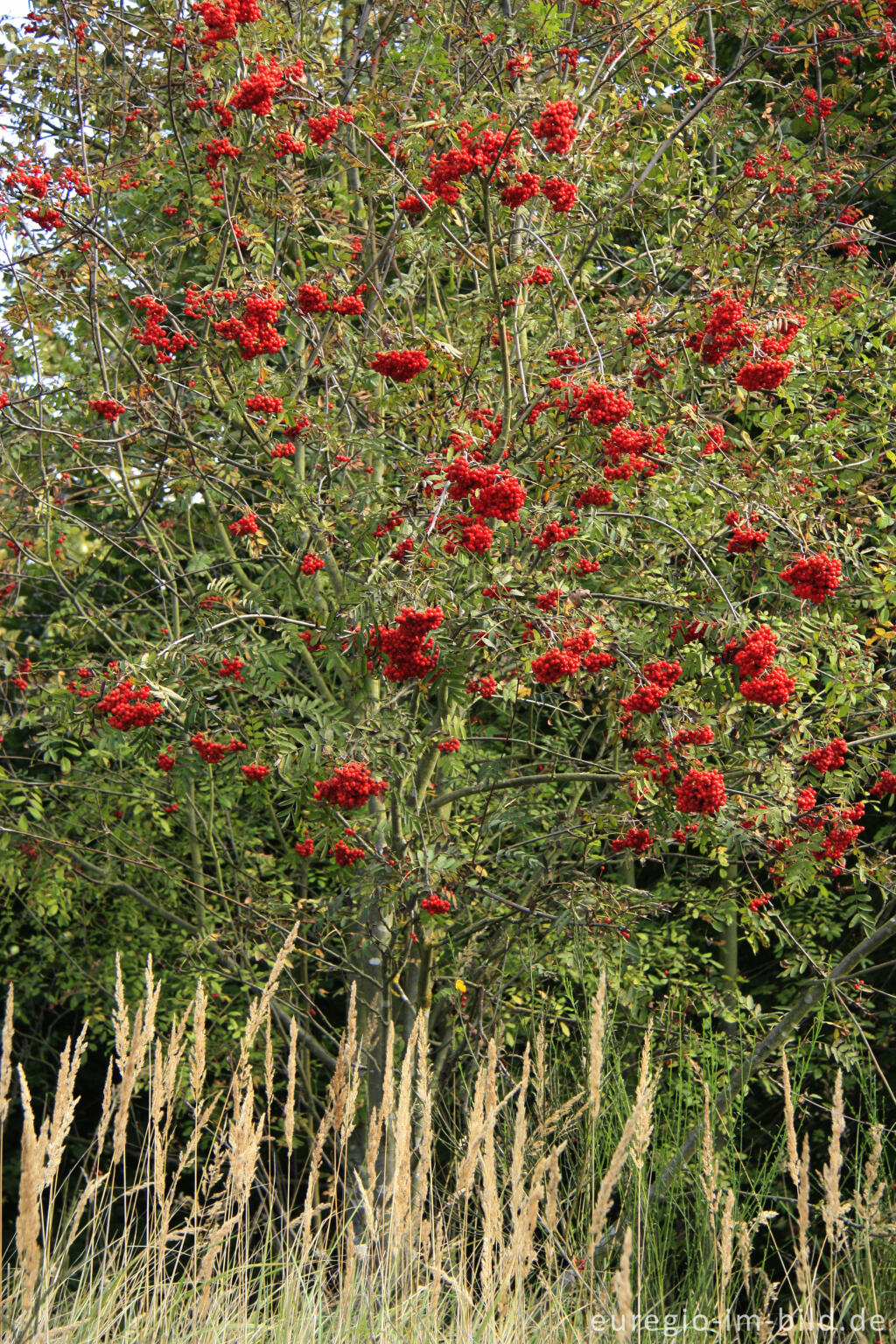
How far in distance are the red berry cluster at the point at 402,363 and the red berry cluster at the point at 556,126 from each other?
2.28 feet

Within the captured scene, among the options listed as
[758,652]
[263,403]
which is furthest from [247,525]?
[758,652]

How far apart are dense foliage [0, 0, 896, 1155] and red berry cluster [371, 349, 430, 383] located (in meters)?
0.02

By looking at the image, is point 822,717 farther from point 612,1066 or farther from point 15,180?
point 15,180

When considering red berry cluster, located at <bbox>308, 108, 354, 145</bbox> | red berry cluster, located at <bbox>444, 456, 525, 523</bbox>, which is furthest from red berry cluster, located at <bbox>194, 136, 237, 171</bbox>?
red berry cluster, located at <bbox>444, 456, 525, 523</bbox>

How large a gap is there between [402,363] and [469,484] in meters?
0.51

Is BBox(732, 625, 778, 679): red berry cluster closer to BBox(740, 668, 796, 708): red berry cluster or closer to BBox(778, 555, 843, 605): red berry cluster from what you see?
BBox(740, 668, 796, 708): red berry cluster

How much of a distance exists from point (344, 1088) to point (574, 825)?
197cm

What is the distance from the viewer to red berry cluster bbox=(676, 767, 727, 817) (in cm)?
312

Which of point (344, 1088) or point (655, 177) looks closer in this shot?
point (344, 1088)

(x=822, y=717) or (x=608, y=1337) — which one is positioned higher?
(x=822, y=717)

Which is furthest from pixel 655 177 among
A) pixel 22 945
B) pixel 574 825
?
pixel 22 945

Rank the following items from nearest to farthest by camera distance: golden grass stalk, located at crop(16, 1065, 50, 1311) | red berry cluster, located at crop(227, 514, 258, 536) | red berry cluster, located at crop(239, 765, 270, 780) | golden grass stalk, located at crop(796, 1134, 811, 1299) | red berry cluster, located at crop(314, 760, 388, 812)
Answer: golden grass stalk, located at crop(16, 1065, 50, 1311), golden grass stalk, located at crop(796, 1134, 811, 1299), red berry cluster, located at crop(314, 760, 388, 812), red berry cluster, located at crop(239, 765, 270, 780), red berry cluster, located at crop(227, 514, 258, 536)

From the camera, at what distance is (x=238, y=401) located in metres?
4.25

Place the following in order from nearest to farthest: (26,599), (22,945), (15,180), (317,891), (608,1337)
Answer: (608,1337) < (15,180) < (317,891) < (26,599) < (22,945)
